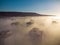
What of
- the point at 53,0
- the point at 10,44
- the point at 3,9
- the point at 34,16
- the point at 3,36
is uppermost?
the point at 53,0

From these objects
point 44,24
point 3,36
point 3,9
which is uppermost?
point 3,9

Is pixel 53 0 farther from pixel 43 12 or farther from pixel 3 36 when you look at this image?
pixel 3 36

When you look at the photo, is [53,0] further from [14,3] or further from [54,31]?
[14,3]

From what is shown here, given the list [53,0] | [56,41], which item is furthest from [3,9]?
[56,41]

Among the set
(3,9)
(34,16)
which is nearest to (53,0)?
(34,16)

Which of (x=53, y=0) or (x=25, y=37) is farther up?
(x=53, y=0)

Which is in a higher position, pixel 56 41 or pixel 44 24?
pixel 44 24

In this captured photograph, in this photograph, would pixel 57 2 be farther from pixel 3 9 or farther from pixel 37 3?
pixel 3 9
